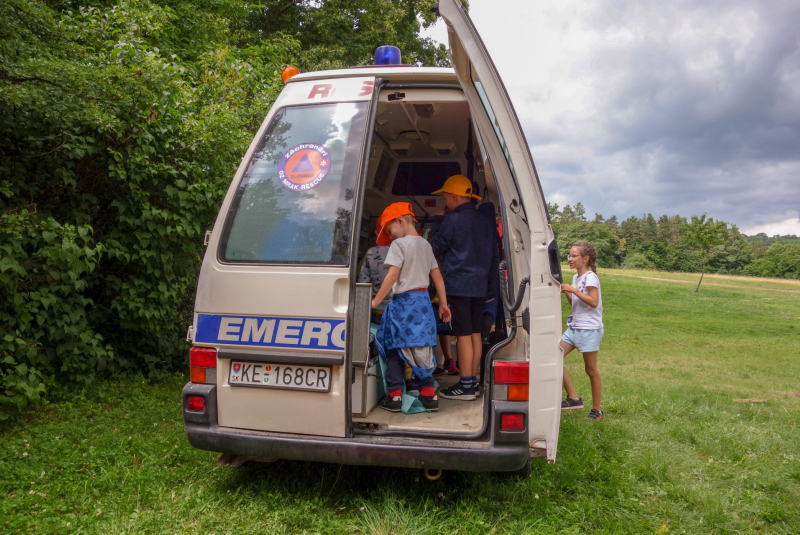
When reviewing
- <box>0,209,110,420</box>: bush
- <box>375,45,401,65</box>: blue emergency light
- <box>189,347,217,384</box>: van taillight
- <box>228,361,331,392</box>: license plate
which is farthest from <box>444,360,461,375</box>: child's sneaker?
<box>0,209,110,420</box>: bush

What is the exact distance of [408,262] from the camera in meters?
3.79

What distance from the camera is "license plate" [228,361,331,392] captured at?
3.10 meters

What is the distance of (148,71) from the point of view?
4.75 meters

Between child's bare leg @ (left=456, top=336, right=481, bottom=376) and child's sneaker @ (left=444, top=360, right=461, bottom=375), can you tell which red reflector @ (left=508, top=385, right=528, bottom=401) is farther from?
child's sneaker @ (left=444, top=360, right=461, bottom=375)

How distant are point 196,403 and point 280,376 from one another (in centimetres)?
53

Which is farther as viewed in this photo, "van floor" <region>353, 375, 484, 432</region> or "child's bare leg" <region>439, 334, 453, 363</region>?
"child's bare leg" <region>439, 334, 453, 363</region>

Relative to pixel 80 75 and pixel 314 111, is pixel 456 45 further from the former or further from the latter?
pixel 80 75

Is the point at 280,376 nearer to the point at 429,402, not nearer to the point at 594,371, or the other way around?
the point at 429,402

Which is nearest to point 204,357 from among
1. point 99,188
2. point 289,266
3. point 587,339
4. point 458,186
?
point 289,266

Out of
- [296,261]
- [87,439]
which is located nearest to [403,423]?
[296,261]

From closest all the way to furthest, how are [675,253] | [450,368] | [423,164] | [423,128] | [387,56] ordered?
[387,56] < [450,368] < [423,128] < [423,164] < [675,253]

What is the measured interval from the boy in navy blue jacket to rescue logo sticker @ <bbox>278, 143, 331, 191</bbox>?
1.20 metres

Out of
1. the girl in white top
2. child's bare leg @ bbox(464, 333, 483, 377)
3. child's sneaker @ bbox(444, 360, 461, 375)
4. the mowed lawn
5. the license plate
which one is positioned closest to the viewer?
the license plate

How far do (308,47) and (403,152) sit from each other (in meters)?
12.4
